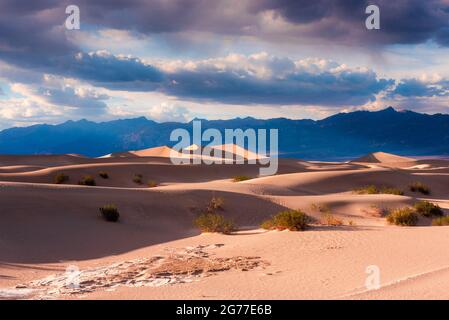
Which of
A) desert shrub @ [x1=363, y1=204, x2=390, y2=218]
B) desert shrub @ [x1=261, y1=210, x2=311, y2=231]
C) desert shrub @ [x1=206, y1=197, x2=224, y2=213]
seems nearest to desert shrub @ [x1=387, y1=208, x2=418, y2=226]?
desert shrub @ [x1=363, y1=204, x2=390, y2=218]

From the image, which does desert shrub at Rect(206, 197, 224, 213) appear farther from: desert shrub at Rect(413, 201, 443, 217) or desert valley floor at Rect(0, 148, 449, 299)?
desert shrub at Rect(413, 201, 443, 217)

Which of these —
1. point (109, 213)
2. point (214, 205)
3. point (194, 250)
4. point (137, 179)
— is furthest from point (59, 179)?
point (194, 250)

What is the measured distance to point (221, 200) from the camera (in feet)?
79.5

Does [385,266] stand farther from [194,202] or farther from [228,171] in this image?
[228,171]

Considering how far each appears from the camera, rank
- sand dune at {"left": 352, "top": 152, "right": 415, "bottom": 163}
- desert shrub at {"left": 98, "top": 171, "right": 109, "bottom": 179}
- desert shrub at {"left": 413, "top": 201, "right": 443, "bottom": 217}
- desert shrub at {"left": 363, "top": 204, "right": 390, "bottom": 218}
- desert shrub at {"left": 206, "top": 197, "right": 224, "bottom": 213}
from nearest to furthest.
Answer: desert shrub at {"left": 206, "top": 197, "right": 224, "bottom": 213} < desert shrub at {"left": 413, "top": 201, "right": 443, "bottom": 217} < desert shrub at {"left": 363, "top": 204, "right": 390, "bottom": 218} < desert shrub at {"left": 98, "top": 171, "right": 109, "bottom": 179} < sand dune at {"left": 352, "top": 152, "right": 415, "bottom": 163}

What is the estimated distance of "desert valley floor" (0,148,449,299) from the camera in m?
9.71

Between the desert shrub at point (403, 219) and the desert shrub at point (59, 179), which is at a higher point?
the desert shrub at point (59, 179)

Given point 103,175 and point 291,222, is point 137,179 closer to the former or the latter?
point 103,175

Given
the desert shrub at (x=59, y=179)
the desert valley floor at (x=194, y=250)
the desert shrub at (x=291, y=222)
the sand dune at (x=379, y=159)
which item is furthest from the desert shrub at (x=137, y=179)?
the sand dune at (x=379, y=159)

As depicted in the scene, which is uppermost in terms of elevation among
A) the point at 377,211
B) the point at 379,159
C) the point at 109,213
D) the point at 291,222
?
the point at 291,222

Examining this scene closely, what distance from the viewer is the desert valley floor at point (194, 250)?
31.9 ft

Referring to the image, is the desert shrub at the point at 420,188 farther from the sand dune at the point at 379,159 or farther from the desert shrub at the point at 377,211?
the sand dune at the point at 379,159

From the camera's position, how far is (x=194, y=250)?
1470 cm
